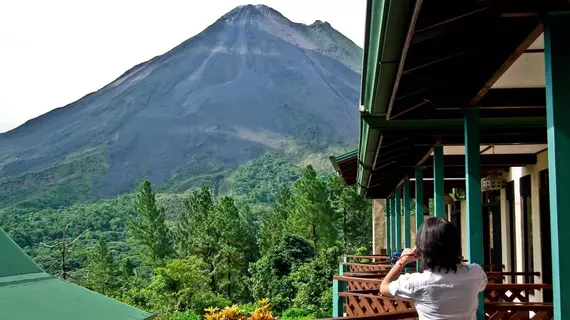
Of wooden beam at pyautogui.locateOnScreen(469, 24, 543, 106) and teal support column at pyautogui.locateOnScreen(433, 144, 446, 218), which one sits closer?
wooden beam at pyautogui.locateOnScreen(469, 24, 543, 106)

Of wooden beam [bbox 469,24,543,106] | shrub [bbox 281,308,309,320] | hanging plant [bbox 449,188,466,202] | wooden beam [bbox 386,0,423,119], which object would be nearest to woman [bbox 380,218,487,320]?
wooden beam [bbox 386,0,423,119]

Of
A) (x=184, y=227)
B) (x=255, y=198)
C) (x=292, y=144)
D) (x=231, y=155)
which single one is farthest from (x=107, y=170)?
(x=184, y=227)

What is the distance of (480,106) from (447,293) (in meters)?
3.14

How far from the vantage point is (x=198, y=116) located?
524 ft

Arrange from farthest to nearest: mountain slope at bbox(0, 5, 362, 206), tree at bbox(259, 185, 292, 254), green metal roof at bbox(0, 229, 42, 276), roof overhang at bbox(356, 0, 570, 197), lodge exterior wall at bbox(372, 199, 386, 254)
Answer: mountain slope at bbox(0, 5, 362, 206)
tree at bbox(259, 185, 292, 254)
lodge exterior wall at bbox(372, 199, 386, 254)
roof overhang at bbox(356, 0, 570, 197)
green metal roof at bbox(0, 229, 42, 276)

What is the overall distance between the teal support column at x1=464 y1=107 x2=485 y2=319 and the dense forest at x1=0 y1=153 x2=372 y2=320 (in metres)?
8.27

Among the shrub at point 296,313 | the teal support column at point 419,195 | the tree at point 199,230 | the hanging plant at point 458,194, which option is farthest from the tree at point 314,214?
the teal support column at point 419,195

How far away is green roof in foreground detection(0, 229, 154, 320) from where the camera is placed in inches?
75.8

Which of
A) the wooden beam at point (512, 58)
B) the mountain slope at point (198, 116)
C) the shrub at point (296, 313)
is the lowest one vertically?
the shrub at point (296, 313)

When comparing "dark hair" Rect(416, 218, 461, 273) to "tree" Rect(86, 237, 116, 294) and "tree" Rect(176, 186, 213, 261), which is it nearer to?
"tree" Rect(176, 186, 213, 261)

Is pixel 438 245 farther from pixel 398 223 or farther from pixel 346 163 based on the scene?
pixel 346 163

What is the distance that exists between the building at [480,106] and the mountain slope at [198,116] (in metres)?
117

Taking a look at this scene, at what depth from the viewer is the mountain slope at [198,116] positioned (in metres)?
137

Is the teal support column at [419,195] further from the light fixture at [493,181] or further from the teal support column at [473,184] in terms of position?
the teal support column at [473,184]
